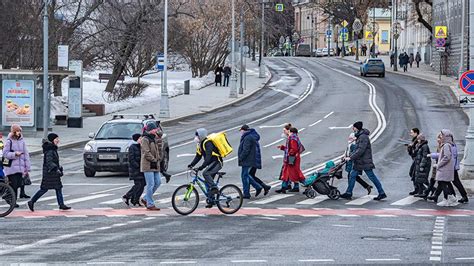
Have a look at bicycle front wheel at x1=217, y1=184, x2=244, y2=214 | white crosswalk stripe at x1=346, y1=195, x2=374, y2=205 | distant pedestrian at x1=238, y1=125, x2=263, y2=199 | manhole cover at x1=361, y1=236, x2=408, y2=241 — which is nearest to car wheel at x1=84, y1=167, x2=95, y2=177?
distant pedestrian at x1=238, y1=125, x2=263, y2=199

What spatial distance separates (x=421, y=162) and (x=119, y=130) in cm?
959

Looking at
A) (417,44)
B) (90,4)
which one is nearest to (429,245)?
(90,4)

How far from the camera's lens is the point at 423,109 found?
50219 mm

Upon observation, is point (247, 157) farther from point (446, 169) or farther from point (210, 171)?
point (446, 169)

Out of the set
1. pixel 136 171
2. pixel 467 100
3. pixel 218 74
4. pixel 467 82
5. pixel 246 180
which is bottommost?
pixel 246 180

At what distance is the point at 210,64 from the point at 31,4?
30.5 meters

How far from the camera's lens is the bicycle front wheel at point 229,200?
19031mm

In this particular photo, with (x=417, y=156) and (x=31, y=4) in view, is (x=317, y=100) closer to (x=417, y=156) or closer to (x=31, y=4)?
(x=31, y=4)

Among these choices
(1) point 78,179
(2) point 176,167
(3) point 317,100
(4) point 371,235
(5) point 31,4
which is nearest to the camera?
(4) point 371,235

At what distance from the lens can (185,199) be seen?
18844mm

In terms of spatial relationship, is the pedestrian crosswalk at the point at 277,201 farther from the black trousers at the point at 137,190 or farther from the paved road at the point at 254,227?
the black trousers at the point at 137,190

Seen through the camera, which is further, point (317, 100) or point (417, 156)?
point (317, 100)

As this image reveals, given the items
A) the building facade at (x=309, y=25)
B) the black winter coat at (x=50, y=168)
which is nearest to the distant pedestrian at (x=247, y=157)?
the black winter coat at (x=50, y=168)

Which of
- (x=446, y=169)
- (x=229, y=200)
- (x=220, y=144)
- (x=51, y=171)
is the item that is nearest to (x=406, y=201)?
(x=446, y=169)
